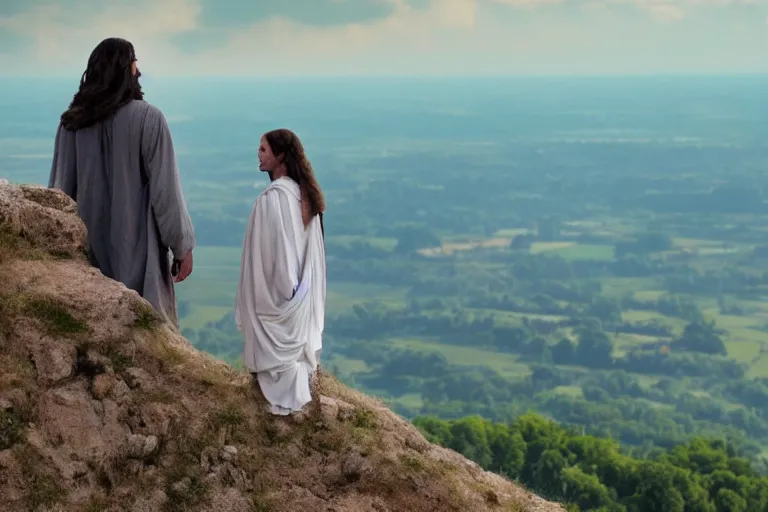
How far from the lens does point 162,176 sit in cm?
946

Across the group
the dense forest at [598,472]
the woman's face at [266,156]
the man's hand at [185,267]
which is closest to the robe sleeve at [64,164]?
the man's hand at [185,267]

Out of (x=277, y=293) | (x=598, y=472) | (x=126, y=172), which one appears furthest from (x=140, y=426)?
(x=598, y=472)

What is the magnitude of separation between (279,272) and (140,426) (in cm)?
161

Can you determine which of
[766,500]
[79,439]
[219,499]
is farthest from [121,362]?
[766,500]

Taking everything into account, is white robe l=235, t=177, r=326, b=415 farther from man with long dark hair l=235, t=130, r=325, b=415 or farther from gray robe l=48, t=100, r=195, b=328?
gray robe l=48, t=100, r=195, b=328

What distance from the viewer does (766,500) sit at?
43.8 meters

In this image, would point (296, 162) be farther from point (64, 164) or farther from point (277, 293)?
point (64, 164)

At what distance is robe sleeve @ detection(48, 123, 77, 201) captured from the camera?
9.69m

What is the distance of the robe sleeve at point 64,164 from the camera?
9.69 metres

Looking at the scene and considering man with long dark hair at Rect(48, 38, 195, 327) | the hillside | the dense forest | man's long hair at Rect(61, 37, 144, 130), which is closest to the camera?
the hillside

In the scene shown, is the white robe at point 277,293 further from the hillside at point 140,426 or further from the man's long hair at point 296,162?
the hillside at point 140,426

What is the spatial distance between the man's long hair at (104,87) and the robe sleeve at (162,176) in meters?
0.29

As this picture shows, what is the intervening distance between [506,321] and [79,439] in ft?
499

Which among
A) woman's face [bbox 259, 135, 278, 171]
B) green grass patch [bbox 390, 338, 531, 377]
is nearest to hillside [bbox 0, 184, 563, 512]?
woman's face [bbox 259, 135, 278, 171]
